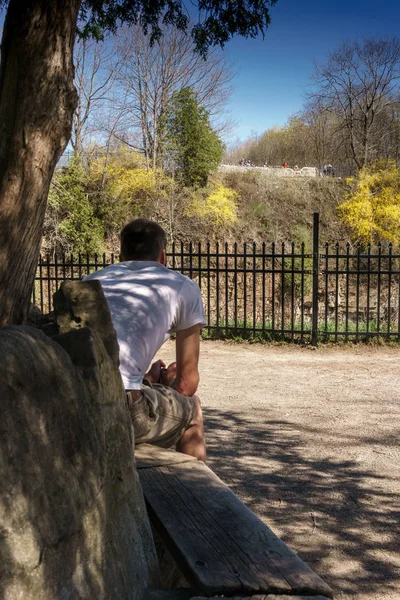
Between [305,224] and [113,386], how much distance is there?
27.8 meters

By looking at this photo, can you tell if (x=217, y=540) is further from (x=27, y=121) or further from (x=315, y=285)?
(x=315, y=285)

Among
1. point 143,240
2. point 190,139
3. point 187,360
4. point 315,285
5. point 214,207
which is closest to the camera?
point 187,360

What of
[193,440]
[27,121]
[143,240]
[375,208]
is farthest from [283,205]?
[193,440]

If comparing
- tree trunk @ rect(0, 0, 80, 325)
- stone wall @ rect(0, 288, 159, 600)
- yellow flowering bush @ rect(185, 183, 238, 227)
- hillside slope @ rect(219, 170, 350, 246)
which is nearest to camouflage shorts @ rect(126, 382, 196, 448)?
stone wall @ rect(0, 288, 159, 600)

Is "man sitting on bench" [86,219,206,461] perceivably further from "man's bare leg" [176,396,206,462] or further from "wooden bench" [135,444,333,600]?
"wooden bench" [135,444,333,600]

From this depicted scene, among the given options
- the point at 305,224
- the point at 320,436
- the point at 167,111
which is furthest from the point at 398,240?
the point at 320,436

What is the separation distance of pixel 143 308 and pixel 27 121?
1.84 metres

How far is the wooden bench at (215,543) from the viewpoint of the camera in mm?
1672

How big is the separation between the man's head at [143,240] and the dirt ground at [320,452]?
6.20ft

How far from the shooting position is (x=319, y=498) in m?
4.23

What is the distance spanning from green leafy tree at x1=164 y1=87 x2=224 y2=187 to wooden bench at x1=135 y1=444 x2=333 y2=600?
23.8 m

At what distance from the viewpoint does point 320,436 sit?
18.6 feet

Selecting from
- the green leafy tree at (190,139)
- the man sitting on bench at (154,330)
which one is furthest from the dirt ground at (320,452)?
the green leafy tree at (190,139)

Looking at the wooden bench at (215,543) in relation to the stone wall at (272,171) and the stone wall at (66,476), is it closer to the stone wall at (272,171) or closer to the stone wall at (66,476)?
the stone wall at (66,476)
